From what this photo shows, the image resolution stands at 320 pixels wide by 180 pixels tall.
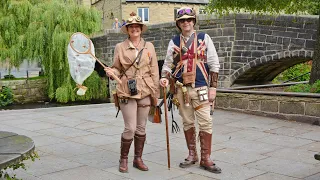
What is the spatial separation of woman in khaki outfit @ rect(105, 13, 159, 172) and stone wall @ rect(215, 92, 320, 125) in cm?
439

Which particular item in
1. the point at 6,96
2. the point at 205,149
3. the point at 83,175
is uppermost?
the point at 205,149

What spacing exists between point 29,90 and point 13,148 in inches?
741

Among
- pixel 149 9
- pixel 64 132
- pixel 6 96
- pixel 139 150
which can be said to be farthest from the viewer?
pixel 149 9

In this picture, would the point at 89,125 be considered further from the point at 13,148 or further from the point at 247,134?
the point at 13,148

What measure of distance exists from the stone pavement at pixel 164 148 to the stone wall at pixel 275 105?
21cm

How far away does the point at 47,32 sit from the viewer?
1945cm

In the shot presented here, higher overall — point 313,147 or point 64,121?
point 313,147

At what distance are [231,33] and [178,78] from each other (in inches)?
419

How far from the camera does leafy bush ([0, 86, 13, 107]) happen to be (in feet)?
64.2

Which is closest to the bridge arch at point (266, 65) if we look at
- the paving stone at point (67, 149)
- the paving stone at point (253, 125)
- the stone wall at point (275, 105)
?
the stone wall at point (275, 105)

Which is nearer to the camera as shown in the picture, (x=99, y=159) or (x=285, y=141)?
(x=99, y=159)

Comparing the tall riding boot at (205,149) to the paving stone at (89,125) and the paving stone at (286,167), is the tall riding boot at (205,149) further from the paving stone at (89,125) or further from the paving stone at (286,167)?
the paving stone at (89,125)

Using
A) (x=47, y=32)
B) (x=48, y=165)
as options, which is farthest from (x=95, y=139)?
(x=47, y=32)

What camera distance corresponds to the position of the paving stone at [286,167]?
16.0 ft
